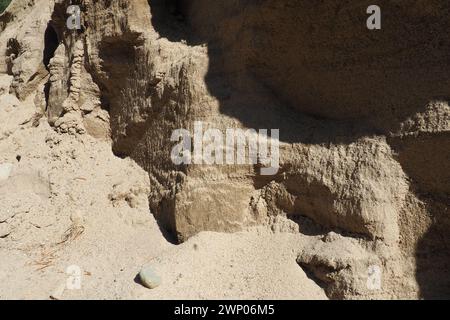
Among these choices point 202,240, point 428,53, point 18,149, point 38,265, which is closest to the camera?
point 428,53

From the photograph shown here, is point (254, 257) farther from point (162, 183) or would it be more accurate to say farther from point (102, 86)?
point (102, 86)

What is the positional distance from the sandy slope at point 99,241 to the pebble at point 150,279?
3 centimetres

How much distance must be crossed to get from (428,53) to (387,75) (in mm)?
209

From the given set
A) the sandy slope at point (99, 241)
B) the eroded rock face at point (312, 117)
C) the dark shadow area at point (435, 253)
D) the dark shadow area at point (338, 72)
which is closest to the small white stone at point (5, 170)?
the sandy slope at point (99, 241)

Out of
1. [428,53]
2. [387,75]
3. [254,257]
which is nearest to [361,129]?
[387,75]

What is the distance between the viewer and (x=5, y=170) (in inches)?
150

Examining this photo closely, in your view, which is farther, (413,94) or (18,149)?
(18,149)

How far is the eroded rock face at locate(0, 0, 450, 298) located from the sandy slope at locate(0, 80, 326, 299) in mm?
→ 124

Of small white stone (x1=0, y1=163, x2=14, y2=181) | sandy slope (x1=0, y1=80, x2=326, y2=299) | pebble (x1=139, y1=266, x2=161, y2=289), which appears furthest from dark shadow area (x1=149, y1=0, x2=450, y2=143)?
small white stone (x1=0, y1=163, x2=14, y2=181)

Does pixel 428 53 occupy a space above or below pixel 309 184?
above

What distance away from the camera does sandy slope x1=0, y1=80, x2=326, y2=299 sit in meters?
2.43

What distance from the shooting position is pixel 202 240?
8.79ft

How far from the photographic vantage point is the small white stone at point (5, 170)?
12.3 feet

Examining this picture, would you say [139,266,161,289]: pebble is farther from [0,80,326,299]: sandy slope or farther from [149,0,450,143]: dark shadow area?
[149,0,450,143]: dark shadow area
